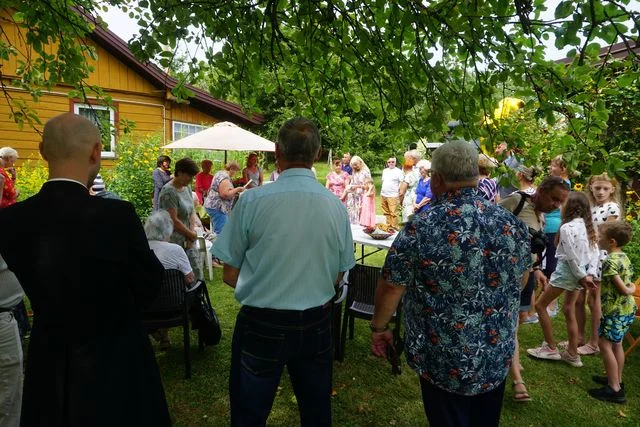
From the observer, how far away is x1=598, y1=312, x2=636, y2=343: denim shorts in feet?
11.3

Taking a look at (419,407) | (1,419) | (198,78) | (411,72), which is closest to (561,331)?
(419,407)

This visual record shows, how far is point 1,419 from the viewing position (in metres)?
2.33

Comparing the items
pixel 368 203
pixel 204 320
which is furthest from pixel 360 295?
pixel 368 203

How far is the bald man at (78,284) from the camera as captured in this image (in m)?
1.47

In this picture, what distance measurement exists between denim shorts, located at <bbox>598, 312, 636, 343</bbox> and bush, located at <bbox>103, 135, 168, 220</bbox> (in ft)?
25.8

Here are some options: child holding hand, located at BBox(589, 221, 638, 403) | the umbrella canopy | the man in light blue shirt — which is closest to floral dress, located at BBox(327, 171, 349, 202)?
the umbrella canopy

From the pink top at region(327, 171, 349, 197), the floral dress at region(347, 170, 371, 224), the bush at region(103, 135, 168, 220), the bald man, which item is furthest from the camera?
the pink top at region(327, 171, 349, 197)

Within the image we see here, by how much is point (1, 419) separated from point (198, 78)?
291cm

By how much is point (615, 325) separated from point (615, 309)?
0.13m

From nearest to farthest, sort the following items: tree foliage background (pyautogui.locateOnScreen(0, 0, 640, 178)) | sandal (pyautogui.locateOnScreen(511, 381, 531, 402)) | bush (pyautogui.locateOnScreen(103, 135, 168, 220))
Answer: tree foliage background (pyautogui.locateOnScreen(0, 0, 640, 178)), sandal (pyautogui.locateOnScreen(511, 381, 531, 402)), bush (pyautogui.locateOnScreen(103, 135, 168, 220))

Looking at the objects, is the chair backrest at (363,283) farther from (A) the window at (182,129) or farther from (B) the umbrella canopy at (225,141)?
(A) the window at (182,129)

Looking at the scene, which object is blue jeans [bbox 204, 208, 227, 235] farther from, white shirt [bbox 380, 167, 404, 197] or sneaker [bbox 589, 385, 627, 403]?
sneaker [bbox 589, 385, 627, 403]

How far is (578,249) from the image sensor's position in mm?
3670

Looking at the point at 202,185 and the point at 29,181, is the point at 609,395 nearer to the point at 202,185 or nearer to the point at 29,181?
the point at 202,185
